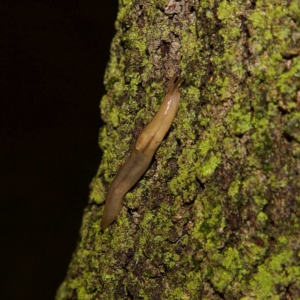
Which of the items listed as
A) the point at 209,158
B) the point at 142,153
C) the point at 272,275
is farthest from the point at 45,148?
the point at 272,275

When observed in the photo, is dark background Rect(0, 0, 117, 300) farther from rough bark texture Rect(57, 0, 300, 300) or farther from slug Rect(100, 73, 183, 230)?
slug Rect(100, 73, 183, 230)

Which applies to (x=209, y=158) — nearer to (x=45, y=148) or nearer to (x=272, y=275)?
(x=272, y=275)

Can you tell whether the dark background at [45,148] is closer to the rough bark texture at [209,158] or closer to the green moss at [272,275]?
the rough bark texture at [209,158]

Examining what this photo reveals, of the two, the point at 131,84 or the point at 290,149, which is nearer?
the point at 290,149

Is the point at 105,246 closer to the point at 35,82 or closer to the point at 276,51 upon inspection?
the point at 276,51

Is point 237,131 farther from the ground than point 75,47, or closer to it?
farther from the ground

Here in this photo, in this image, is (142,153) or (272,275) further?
(142,153)

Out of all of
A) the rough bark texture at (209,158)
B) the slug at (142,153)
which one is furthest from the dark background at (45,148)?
the slug at (142,153)

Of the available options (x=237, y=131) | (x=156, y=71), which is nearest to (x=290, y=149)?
(x=237, y=131)
